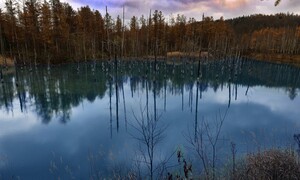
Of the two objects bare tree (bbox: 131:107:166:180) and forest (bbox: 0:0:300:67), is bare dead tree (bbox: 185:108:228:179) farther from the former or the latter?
forest (bbox: 0:0:300:67)

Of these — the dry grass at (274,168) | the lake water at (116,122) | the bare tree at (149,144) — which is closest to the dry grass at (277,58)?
the lake water at (116,122)

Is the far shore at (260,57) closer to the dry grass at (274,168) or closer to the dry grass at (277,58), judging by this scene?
the dry grass at (277,58)

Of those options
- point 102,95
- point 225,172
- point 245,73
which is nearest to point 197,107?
point 102,95

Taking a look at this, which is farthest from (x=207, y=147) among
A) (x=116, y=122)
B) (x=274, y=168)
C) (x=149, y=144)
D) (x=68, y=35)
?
(x=68, y=35)

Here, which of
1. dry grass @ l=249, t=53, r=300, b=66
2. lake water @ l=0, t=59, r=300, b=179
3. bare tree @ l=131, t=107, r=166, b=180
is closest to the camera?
bare tree @ l=131, t=107, r=166, b=180

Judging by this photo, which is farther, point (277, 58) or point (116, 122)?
point (277, 58)

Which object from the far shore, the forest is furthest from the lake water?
the far shore

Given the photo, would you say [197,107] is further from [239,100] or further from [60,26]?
[60,26]

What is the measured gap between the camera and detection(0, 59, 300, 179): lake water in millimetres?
15109

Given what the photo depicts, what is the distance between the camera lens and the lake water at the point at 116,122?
1511 centimetres

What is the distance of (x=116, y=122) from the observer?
74.7 ft

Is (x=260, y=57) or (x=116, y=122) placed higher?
(x=260, y=57)

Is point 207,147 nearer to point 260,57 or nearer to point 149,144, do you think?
point 149,144

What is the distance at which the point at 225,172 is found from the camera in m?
12.1
